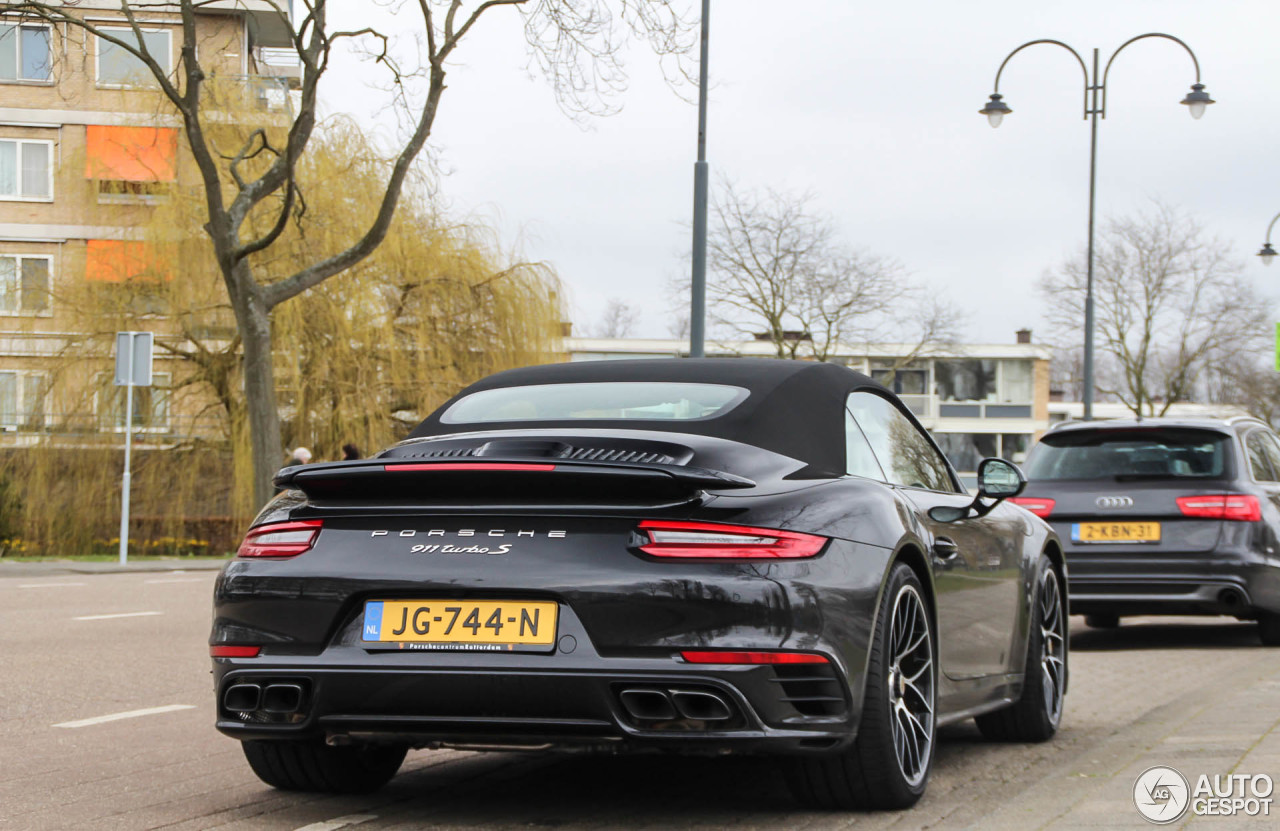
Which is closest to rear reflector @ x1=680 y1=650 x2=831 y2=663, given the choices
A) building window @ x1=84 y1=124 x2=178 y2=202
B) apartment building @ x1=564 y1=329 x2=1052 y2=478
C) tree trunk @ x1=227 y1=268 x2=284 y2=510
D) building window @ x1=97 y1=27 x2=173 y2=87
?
tree trunk @ x1=227 y1=268 x2=284 y2=510

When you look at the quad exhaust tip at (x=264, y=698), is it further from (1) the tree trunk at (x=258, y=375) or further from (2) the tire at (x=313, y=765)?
(1) the tree trunk at (x=258, y=375)

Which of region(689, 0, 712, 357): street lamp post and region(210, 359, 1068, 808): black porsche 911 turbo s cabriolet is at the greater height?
region(689, 0, 712, 357): street lamp post

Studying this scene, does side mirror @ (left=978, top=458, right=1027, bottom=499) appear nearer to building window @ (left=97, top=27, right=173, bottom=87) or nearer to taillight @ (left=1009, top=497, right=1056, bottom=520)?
taillight @ (left=1009, top=497, right=1056, bottom=520)

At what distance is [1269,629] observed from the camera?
1129cm

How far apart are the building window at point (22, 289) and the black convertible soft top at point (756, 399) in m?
24.1

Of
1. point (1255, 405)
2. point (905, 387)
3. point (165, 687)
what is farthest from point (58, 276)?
point (905, 387)

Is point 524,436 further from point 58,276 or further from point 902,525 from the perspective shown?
point 58,276

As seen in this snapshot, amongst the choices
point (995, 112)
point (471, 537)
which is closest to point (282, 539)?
point (471, 537)

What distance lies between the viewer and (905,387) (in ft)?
306

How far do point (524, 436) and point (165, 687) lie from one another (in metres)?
4.91

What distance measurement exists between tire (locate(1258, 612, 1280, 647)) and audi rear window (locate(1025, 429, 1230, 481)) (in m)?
1.12

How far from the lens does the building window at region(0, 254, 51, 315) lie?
91.1 feet

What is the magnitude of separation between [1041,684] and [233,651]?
3558mm

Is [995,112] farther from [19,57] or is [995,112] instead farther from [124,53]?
[19,57]
